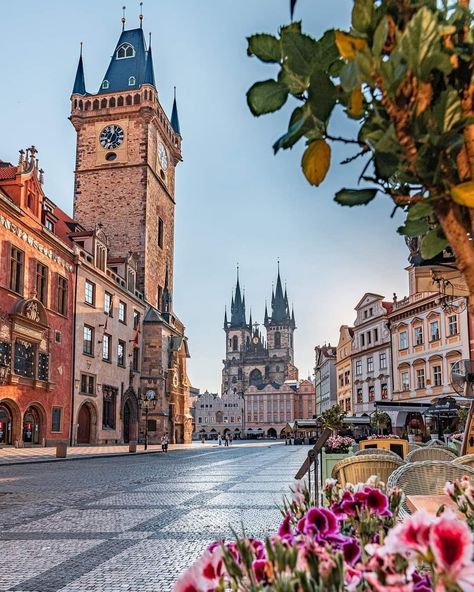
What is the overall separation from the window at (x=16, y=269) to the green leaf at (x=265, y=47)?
28.7 m

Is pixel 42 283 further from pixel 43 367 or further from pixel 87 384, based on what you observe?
pixel 87 384

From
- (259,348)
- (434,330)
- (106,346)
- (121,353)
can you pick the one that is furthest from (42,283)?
(259,348)

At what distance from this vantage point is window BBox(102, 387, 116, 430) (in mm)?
40281

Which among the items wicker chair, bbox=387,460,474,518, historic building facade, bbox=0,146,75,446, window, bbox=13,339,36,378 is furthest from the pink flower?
window, bbox=13,339,36,378

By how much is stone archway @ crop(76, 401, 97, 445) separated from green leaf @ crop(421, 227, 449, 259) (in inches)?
1447

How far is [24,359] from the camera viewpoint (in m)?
A: 29.6

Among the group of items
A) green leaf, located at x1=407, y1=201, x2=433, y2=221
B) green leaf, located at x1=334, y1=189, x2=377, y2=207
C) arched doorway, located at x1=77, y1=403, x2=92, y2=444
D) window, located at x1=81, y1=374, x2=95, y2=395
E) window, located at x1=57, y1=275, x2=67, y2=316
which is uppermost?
window, located at x1=57, y1=275, x2=67, y2=316

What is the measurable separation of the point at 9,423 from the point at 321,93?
29552 mm

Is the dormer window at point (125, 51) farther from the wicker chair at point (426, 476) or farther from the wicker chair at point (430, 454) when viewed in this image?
the wicker chair at point (426, 476)

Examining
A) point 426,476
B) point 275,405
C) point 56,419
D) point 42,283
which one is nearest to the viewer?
point 426,476

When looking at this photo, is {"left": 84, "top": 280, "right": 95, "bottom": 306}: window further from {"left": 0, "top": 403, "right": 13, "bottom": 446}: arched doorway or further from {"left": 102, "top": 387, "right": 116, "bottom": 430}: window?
{"left": 0, "top": 403, "right": 13, "bottom": 446}: arched doorway

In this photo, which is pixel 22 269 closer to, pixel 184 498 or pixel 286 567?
pixel 184 498

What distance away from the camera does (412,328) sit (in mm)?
44188

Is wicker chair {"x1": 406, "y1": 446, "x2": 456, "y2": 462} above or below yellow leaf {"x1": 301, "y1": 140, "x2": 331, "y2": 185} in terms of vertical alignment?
below
